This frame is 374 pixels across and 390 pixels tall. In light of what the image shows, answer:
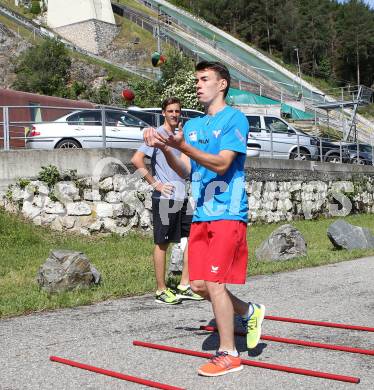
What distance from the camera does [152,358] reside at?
4957 millimetres

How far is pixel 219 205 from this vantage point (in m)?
4.74

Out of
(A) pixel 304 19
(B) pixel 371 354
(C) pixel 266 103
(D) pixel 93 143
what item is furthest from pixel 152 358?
(A) pixel 304 19

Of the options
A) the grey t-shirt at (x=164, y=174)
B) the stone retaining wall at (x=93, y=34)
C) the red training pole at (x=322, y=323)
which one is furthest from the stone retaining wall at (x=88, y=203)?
the stone retaining wall at (x=93, y=34)

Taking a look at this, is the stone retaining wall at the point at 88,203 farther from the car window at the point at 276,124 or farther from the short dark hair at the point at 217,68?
the short dark hair at the point at 217,68

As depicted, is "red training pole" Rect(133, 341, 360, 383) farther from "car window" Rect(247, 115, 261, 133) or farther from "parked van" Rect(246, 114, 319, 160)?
"car window" Rect(247, 115, 261, 133)

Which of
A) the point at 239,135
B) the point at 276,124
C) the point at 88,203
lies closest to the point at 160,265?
the point at 239,135

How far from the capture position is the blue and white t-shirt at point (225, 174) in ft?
15.3

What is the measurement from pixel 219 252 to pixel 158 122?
1266cm

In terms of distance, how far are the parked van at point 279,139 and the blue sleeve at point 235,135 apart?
16.1 metres

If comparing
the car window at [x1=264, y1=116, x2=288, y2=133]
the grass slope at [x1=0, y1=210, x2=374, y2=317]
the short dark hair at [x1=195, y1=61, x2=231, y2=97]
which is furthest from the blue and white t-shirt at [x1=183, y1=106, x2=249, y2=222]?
the car window at [x1=264, y1=116, x2=288, y2=133]

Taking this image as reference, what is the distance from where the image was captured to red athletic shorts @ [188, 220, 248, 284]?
4.67 m

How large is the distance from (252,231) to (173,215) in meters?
9.72

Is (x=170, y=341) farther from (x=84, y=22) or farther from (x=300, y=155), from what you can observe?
(x=84, y=22)

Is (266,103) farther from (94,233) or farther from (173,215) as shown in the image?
(173,215)
